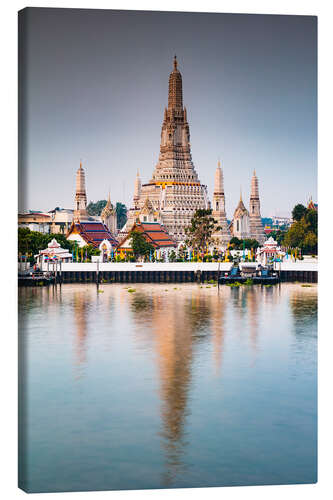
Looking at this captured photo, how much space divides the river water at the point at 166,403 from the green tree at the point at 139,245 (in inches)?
662

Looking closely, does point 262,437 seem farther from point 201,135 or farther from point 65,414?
point 201,135

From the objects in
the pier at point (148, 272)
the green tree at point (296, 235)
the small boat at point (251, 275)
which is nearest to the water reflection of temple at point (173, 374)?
the green tree at point (296, 235)

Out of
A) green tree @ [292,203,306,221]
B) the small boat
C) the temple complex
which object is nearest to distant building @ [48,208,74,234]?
green tree @ [292,203,306,221]

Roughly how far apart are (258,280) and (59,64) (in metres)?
18.3

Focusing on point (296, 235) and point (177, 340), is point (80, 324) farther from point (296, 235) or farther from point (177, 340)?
point (296, 235)

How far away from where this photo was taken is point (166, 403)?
8531mm

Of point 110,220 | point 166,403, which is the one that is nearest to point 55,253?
point 110,220

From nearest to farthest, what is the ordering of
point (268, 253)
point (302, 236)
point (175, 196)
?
point (302, 236)
point (268, 253)
point (175, 196)

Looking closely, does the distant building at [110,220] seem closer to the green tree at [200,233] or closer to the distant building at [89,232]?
the distant building at [89,232]

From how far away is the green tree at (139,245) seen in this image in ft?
107

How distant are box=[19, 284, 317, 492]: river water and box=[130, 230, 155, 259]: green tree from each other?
16809 mm

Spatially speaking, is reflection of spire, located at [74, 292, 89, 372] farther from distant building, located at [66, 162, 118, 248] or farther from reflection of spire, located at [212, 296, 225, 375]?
distant building, located at [66, 162, 118, 248]

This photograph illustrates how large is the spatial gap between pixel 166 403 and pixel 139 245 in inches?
954
